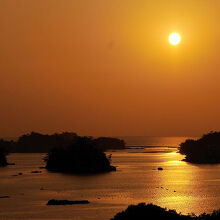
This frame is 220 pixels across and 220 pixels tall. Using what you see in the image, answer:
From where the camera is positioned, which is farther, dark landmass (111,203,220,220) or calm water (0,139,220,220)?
calm water (0,139,220,220)

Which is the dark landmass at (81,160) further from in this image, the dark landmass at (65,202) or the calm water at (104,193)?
the dark landmass at (65,202)

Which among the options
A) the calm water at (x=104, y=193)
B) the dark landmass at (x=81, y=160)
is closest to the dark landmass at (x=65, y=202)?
the calm water at (x=104, y=193)

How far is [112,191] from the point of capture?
109m

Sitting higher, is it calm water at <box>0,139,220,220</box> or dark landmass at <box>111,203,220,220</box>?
calm water at <box>0,139,220,220</box>

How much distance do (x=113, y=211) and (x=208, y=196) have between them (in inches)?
1053

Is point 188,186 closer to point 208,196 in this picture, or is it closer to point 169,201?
point 208,196

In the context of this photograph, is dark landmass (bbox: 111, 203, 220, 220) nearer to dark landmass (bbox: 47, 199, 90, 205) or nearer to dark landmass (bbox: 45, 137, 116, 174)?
dark landmass (bbox: 47, 199, 90, 205)

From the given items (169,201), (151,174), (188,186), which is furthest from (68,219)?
(151,174)

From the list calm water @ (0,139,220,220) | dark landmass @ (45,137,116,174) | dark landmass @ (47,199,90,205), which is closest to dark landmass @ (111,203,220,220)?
calm water @ (0,139,220,220)

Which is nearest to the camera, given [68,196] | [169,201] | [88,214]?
[88,214]

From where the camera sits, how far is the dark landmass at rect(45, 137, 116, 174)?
163m

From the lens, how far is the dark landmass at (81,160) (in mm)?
163125

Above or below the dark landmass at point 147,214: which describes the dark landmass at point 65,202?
above

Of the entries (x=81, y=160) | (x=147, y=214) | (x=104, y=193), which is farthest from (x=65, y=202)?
(x=81, y=160)
